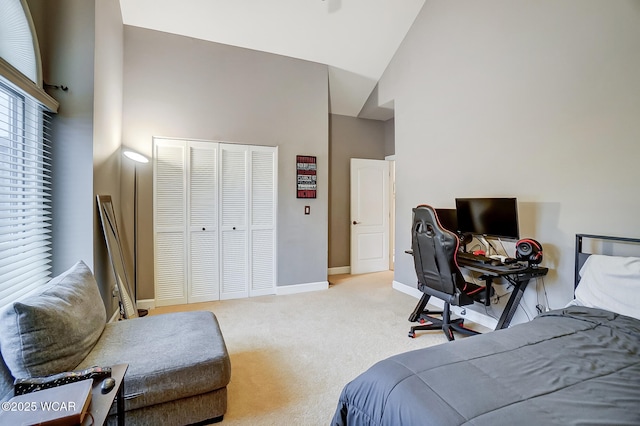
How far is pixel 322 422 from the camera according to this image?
179 centimetres

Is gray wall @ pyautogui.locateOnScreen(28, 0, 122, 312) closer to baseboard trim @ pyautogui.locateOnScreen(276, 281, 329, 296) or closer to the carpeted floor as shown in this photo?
the carpeted floor

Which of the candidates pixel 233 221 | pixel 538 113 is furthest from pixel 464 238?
pixel 233 221

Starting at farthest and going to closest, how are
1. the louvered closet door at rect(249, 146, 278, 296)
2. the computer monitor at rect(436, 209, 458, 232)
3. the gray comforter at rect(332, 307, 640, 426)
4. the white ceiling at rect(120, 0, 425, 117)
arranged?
the louvered closet door at rect(249, 146, 278, 296), the white ceiling at rect(120, 0, 425, 117), the computer monitor at rect(436, 209, 458, 232), the gray comforter at rect(332, 307, 640, 426)

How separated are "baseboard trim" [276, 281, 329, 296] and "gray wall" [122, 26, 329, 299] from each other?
63 mm

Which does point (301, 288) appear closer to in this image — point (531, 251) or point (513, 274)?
point (513, 274)

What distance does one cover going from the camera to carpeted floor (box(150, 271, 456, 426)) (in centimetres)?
195

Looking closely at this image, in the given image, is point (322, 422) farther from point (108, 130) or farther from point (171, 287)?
point (108, 130)

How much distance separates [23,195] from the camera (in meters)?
2.05

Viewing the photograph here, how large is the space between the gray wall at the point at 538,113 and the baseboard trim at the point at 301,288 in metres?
1.90

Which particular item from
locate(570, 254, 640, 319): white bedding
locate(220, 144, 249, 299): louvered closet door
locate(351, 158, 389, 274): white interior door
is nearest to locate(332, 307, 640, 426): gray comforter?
locate(570, 254, 640, 319): white bedding

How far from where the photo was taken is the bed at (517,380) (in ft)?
3.34

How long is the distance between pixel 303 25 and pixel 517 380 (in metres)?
4.26

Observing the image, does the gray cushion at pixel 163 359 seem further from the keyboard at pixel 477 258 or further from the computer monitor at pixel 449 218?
the computer monitor at pixel 449 218

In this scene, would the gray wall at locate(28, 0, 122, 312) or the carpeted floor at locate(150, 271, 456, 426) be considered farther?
the gray wall at locate(28, 0, 122, 312)
